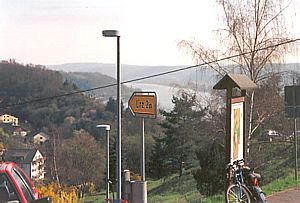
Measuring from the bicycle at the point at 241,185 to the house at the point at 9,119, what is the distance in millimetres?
13657

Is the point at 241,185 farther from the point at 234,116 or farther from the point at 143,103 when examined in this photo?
the point at 143,103

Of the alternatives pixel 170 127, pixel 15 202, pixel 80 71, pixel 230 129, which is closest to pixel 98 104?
pixel 80 71

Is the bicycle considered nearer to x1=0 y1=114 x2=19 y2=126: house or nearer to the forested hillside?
the forested hillside

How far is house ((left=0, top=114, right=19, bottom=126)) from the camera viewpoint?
65.8 feet

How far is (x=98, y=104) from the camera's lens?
76.4 feet

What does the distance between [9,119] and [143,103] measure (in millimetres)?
11744

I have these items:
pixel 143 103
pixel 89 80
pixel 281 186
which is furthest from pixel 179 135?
pixel 143 103

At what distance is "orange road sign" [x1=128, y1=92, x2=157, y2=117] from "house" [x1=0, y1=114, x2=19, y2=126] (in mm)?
10812

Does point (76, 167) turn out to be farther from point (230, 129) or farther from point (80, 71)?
point (230, 129)

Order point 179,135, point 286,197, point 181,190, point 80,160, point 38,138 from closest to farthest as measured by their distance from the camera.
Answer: point 286,197
point 181,190
point 38,138
point 80,160
point 179,135

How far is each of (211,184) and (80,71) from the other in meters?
9.57

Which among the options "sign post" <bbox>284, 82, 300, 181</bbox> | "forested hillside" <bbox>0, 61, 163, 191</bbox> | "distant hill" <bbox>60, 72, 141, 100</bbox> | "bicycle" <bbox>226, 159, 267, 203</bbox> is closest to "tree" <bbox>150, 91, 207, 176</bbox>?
"forested hillside" <bbox>0, 61, 163, 191</bbox>

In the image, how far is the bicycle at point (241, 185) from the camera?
723 centimetres

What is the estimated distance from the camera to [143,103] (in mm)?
9836
